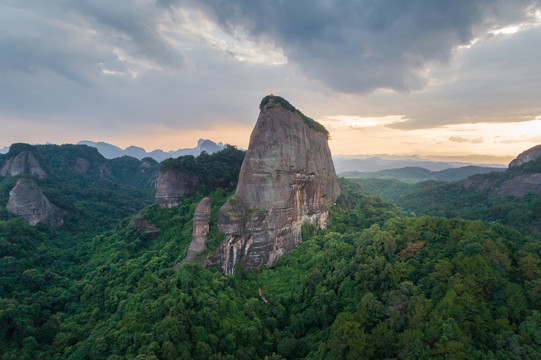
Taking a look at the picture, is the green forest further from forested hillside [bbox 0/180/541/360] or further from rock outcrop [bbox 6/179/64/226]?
rock outcrop [bbox 6/179/64/226]

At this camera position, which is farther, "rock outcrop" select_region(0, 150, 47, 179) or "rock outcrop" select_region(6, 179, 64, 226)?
"rock outcrop" select_region(0, 150, 47, 179)

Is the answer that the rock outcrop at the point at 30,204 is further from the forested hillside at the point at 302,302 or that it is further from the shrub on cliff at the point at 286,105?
the shrub on cliff at the point at 286,105

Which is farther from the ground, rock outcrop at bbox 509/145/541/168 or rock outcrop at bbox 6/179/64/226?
rock outcrop at bbox 509/145/541/168

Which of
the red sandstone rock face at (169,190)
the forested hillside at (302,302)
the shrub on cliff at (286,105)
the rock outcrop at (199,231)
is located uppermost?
the shrub on cliff at (286,105)

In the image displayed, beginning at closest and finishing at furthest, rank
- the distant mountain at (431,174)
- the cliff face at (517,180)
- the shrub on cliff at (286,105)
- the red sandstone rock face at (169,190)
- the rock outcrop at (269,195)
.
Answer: the rock outcrop at (269,195) → the shrub on cliff at (286,105) → the red sandstone rock face at (169,190) → the cliff face at (517,180) → the distant mountain at (431,174)

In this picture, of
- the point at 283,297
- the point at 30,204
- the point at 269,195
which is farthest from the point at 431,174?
the point at 30,204

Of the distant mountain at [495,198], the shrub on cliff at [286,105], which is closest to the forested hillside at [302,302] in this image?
the shrub on cliff at [286,105]

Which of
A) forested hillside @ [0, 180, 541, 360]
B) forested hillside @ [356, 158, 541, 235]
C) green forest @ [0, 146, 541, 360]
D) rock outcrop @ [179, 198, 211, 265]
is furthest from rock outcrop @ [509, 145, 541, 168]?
rock outcrop @ [179, 198, 211, 265]
